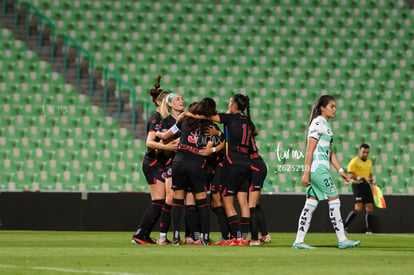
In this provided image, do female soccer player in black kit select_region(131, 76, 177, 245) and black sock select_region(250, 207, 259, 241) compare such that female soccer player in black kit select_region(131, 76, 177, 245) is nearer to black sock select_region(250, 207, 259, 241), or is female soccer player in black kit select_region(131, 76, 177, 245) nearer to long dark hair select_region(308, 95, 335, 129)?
black sock select_region(250, 207, 259, 241)

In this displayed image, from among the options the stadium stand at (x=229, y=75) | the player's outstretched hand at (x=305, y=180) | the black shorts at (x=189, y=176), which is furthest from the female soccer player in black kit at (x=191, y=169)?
the stadium stand at (x=229, y=75)

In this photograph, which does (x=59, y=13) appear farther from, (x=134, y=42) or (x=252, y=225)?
(x=252, y=225)

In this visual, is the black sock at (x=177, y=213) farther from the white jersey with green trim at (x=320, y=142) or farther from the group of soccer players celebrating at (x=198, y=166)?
the white jersey with green trim at (x=320, y=142)

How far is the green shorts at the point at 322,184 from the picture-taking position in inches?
384

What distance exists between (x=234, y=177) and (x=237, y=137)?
21.3 inches

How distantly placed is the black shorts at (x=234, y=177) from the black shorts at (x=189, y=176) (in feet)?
0.99

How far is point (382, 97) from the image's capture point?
21578 mm

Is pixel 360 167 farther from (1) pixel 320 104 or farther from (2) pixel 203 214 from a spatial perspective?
(1) pixel 320 104

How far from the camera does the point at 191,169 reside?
10.6 metres

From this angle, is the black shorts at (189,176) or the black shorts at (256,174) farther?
the black shorts at (256,174)

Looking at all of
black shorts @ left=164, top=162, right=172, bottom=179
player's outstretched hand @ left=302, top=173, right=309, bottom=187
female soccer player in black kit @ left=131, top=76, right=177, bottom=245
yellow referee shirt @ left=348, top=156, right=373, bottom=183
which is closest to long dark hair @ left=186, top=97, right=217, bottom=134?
female soccer player in black kit @ left=131, top=76, right=177, bottom=245

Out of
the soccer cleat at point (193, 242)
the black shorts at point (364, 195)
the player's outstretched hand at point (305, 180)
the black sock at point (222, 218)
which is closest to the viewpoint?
the player's outstretched hand at point (305, 180)

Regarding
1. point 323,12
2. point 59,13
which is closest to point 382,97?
point 323,12

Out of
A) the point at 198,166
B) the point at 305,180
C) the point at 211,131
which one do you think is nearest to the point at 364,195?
the point at 211,131
